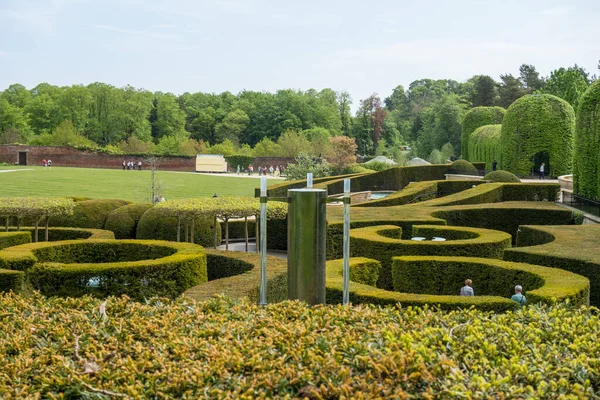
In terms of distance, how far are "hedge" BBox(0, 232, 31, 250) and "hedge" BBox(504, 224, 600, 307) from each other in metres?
11.4

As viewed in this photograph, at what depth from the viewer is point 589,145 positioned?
81.3 ft

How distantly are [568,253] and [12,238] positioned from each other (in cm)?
1257

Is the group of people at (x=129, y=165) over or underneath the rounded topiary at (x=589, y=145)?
underneath

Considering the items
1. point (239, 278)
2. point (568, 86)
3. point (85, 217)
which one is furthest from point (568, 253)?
point (568, 86)

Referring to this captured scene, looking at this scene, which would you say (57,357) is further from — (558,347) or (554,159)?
(554,159)

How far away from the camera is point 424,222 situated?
17.9m

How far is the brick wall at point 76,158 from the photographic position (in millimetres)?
66438

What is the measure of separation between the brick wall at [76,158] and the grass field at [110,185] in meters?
9.88

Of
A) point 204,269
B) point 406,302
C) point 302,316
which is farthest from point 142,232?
point 302,316

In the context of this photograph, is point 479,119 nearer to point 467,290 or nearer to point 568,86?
point 568,86

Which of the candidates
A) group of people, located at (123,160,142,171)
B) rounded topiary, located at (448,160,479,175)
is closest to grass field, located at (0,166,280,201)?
group of people, located at (123,160,142,171)

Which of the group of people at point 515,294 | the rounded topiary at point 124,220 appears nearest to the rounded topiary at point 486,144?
the rounded topiary at point 124,220

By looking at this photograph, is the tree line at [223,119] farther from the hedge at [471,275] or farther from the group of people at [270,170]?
the hedge at [471,275]

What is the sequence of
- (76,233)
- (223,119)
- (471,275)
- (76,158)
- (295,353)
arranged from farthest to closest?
(223,119), (76,158), (76,233), (471,275), (295,353)
